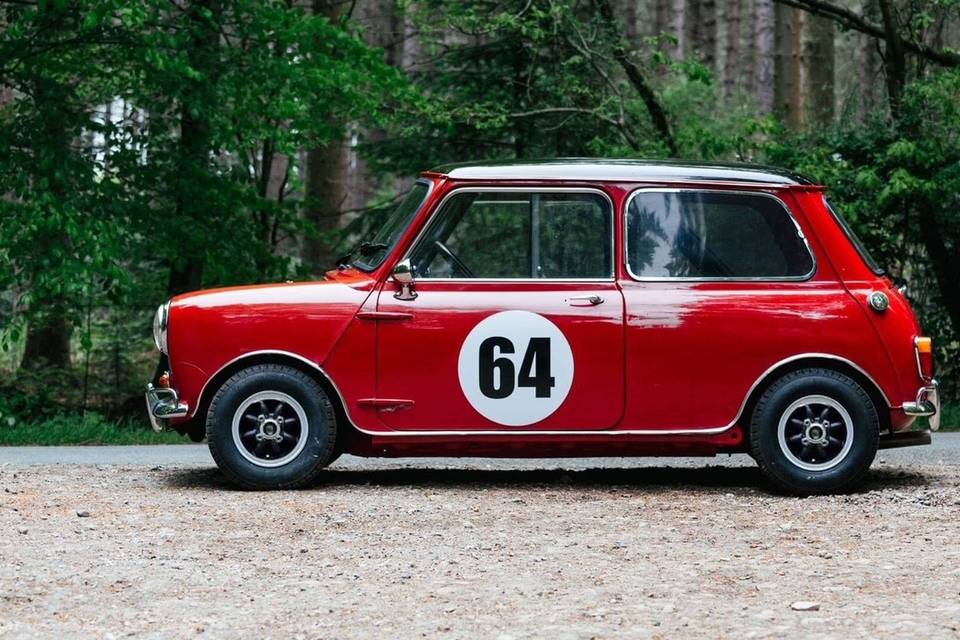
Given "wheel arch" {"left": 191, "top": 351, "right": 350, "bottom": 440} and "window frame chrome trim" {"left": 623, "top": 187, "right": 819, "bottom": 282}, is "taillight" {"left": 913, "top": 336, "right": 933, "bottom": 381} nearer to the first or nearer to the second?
"window frame chrome trim" {"left": 623, "top": 187, "right": 819, "bottom": 282}

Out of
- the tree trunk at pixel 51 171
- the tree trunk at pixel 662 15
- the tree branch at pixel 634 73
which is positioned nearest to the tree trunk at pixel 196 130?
the tree trunk at pixel 51 171

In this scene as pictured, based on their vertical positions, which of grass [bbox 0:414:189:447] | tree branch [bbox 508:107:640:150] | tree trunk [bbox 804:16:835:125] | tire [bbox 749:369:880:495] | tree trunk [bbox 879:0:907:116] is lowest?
grass [bbox 0:414:189:447]

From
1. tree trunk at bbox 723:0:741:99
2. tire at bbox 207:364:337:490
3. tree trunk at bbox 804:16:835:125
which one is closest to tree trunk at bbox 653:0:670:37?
tree trunk at bbox 723:0:741:99

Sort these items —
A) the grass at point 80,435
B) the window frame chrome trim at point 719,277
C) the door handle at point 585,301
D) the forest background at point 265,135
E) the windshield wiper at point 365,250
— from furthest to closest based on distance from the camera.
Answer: the forest background at point 265,135 < the grass at point 80,435 < the windshield wiper at point 365,250 < the window frame chrome trim at point 719,277 < the door handle at point 585,301

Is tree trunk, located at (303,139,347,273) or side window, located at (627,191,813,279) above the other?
tree trunk, located at (303,139,347,273)

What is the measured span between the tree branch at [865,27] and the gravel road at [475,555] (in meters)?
6.67

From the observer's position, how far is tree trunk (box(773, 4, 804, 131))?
27.6 metres

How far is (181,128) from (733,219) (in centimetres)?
837

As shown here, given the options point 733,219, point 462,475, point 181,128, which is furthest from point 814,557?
point 181,128

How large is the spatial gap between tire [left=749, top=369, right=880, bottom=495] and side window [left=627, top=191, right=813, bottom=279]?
68 cm

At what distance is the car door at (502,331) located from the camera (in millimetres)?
8812

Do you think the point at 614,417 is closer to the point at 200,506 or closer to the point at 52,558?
the point at 200,506

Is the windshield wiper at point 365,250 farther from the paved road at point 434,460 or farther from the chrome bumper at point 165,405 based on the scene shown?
the paved road at point 434,460

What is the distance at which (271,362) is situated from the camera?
29.2 feet
